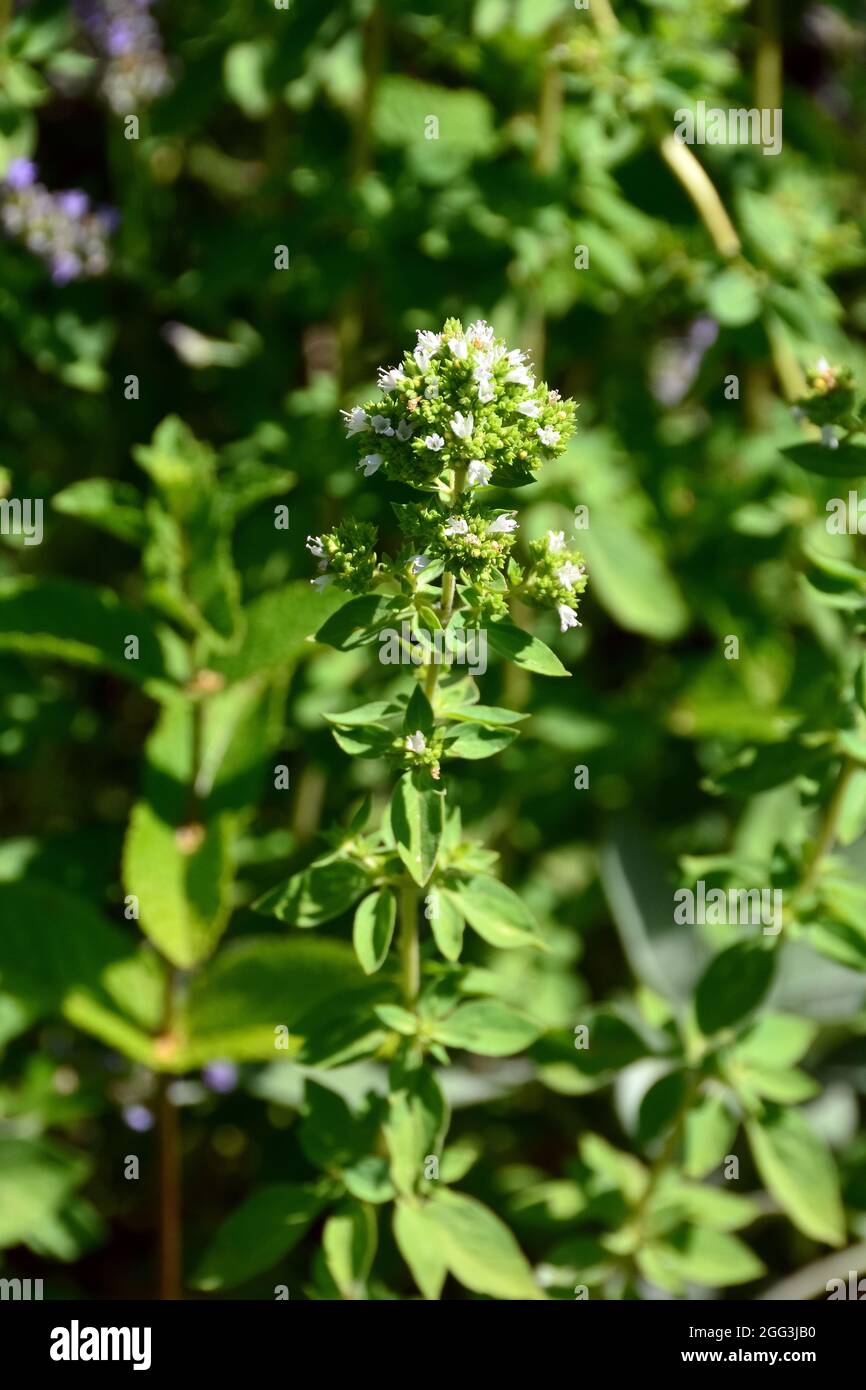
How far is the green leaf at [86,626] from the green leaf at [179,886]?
189 millimetres

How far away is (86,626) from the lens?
6.37 feet

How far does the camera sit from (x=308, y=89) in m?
2.41

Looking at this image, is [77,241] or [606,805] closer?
[77,241]

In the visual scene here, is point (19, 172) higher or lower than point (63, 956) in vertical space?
Answer: higher

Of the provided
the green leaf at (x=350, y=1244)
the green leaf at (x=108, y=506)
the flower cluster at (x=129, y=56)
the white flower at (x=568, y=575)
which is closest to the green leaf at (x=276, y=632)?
the green leaf at (x=108, y=506)

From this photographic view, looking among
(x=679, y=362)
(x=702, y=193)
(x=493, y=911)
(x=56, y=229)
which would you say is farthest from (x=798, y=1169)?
(x=56, y=229)

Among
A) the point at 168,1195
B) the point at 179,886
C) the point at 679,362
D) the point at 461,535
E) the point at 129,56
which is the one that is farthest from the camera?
the point at 679,362

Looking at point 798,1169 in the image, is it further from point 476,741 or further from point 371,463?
point 371,463

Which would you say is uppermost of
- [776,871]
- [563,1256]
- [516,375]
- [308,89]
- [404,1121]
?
[308,89]

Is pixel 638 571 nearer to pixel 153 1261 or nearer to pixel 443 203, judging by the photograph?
pixel 443 203

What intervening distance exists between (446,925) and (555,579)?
1.20 feet

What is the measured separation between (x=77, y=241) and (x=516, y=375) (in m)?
1.37

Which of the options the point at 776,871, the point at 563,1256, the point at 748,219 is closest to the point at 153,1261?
the point at 563,1256

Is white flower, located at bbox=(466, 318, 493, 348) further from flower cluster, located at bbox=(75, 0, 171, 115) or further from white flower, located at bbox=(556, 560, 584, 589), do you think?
flower cluster, located at bbox=(75, 0, 171, 115)
